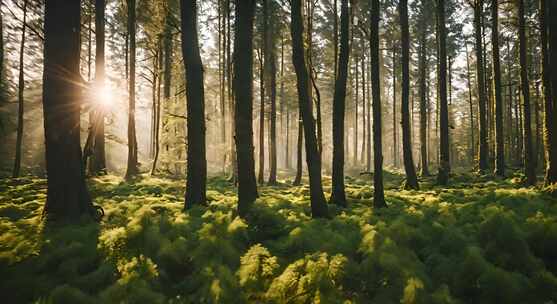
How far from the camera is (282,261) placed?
17.8 ft

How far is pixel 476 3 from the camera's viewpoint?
56.1ft

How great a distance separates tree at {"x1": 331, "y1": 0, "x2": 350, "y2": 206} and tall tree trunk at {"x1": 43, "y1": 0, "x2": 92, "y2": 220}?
6.79 m

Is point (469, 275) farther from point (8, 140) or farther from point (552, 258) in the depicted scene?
point (8, 140)

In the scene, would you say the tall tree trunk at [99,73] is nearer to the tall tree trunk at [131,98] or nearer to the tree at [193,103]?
the tall tree trunk at [131,98]

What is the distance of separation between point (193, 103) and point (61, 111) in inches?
120

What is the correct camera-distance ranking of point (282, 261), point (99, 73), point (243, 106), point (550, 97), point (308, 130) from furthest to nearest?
1. point (99, 73)
2. point (550, 97)
3. point (308, 130)
4. point (243, 106)
5. point (282, 261)

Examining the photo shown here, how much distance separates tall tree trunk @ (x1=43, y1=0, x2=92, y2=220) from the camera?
24.2 feet

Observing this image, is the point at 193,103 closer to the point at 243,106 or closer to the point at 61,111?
the point at 243,106

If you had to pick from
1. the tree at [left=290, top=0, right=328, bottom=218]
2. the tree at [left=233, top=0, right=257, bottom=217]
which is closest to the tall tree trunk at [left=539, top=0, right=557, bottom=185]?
the tree at [left=290, top=0, right=328, bottom=218]

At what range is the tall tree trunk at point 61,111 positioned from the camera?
7.39m

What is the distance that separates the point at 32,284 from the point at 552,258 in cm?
746

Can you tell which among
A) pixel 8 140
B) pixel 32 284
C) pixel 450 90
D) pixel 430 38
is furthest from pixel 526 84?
pixel 8 140

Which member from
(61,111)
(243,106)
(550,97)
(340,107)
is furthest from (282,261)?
(550,97)

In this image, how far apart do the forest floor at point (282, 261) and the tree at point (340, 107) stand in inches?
119
